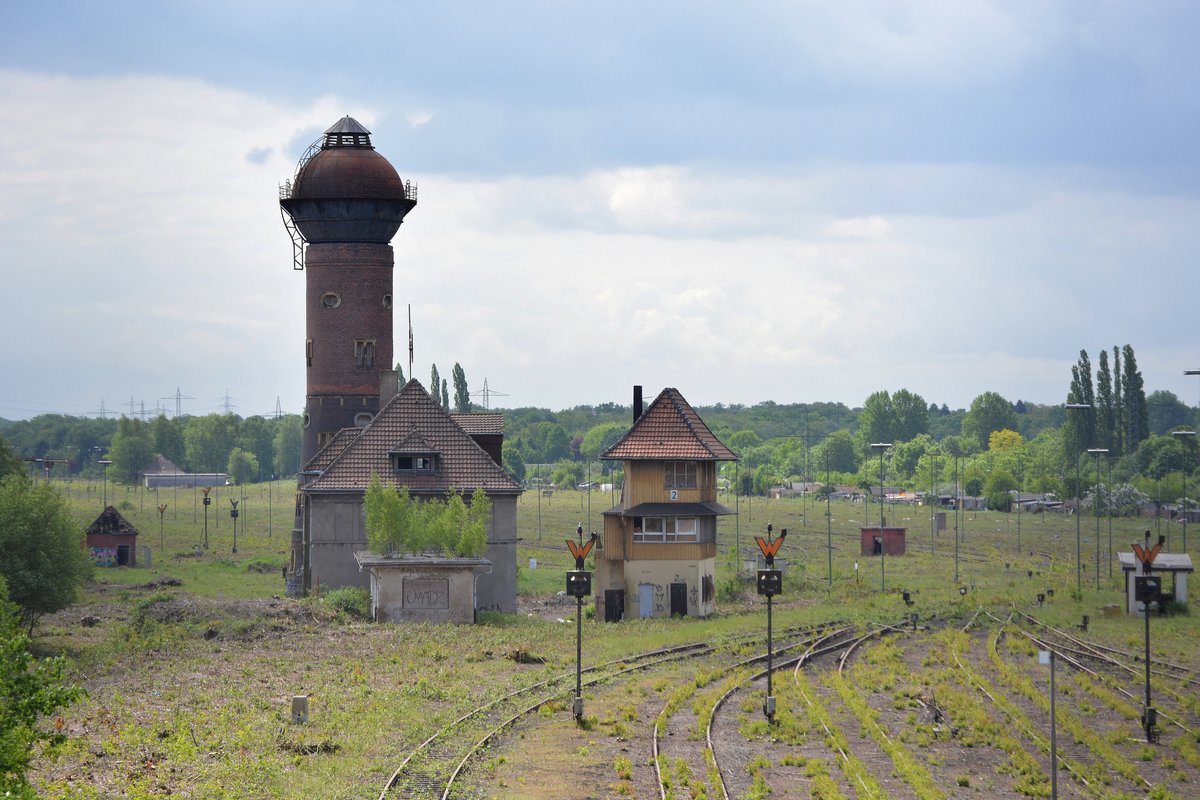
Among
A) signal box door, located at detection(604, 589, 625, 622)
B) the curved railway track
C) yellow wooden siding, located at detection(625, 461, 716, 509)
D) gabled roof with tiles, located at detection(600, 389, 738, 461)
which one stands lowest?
the curved railway track

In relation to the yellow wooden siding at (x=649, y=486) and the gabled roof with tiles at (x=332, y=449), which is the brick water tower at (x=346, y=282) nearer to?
the gabled roof with tiles at (x=332, y=449)

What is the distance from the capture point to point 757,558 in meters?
80.3

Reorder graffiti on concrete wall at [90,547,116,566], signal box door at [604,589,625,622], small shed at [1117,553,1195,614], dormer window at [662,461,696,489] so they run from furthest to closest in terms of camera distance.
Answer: graffiti on concrete wall at [90,547,116,566]
dormer window at [662,461,696,489]
signal box door at [604,589,625,622]
small shed at [1117,553,1195,614]

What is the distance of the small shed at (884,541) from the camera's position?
9394 cm

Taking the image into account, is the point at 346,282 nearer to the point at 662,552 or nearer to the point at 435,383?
the point at 662,552

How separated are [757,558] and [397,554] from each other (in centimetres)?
2840

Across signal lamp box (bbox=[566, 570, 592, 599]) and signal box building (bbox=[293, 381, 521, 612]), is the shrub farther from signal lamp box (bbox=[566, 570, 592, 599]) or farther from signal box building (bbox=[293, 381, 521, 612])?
signal lamp box (bbox=[566, 570, 592, 599])

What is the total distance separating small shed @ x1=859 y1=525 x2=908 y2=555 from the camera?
3698 inches

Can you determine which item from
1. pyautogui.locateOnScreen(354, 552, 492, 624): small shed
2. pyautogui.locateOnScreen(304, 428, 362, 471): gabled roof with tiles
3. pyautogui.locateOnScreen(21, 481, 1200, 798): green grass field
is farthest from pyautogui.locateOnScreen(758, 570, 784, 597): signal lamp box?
pyautogui.locateOnScreen(304, 428, 362, 471): gabled roof with tiles

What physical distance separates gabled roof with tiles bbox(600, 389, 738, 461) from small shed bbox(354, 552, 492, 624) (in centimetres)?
757

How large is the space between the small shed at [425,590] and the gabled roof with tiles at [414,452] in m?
5.67

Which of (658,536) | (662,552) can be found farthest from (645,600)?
(658,536)

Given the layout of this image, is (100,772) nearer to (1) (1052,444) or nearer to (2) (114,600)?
(2) (114,600)

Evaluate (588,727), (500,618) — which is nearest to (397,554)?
(500,618)
